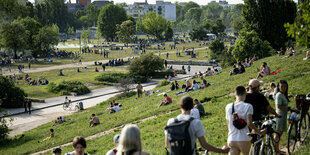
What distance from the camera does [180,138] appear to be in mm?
4602

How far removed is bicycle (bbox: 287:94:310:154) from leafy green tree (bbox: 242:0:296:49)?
114 ft

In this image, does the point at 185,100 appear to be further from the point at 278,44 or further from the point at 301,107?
the point at 278,44

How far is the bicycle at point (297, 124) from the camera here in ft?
24.0

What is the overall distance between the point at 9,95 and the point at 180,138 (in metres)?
28.4

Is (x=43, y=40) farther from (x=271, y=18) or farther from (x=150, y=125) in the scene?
(x=150, y=125)

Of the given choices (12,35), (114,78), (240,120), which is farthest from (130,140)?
(12,35)

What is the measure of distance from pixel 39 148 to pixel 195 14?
17704cm

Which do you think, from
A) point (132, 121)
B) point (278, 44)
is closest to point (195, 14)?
point (278, 44)

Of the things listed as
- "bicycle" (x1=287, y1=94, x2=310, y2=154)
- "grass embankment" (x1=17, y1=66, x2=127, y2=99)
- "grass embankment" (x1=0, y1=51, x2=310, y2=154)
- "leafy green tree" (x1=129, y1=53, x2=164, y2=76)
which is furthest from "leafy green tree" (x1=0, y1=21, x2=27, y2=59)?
"bicycle" (x1=287, y1=94, x2=310, y2=154)

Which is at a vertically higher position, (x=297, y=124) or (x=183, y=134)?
(x=183, y=134)

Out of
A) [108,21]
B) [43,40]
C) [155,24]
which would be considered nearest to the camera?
[43,40]

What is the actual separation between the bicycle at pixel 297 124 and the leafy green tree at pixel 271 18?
34.7m

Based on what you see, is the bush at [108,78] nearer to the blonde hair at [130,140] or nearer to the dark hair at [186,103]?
the dark hair at [186,103]

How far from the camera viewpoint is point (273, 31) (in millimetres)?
40500
